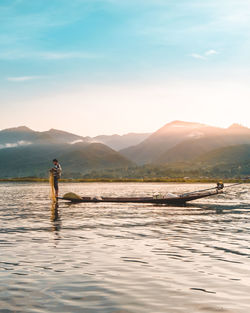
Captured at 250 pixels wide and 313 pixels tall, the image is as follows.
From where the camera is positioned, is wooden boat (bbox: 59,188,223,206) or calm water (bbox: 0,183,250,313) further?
wooden boat (bbox: 59,188,223,206)

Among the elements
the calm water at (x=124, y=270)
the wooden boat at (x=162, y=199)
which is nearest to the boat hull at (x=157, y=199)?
the wooden boat at (x=162, y=199)

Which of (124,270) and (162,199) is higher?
(124,270)

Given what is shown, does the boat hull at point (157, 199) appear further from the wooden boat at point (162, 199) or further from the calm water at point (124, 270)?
the calm water at point (124, 270)

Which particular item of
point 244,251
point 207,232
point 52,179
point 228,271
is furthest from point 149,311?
point 52,179

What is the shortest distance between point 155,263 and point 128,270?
4.92 ft

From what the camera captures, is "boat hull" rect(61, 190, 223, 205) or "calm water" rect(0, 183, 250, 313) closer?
"calm water" rect(0, 183, 250, 313)

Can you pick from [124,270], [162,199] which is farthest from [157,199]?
[124,270]

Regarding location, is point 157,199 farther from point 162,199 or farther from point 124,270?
point 124,270

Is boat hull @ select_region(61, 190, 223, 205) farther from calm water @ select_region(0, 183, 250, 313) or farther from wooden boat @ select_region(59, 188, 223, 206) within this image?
calm water @ select_region(0, 183, 250, 313)

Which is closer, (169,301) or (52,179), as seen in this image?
(169,301)

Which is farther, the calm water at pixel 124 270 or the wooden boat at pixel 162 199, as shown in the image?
the wooden boat at pixel 162 199

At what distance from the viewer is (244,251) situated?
1708 centimetres

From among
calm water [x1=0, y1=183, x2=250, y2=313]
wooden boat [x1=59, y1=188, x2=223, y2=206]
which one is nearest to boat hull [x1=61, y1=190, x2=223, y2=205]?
wooden boat [x1=59, y1=188, x2=223, y2=206]

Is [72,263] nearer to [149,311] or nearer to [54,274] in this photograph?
[54,274]
